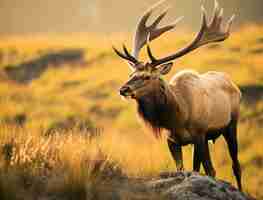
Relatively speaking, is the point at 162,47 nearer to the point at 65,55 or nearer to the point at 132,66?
the point at 65,55

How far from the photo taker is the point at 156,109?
6.60 metres

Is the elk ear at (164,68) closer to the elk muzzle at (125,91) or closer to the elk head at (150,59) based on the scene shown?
the elk head at (150,59)

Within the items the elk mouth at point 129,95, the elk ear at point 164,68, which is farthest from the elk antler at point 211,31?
the elk mouth at point 129,95

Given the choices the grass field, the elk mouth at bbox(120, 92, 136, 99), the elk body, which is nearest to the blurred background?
the grass field

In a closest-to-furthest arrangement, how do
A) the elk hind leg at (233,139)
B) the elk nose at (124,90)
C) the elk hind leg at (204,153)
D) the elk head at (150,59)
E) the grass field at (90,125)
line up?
the grass field at (90,125), the elk nose at (124,90), the elk head at (150,59), the elk hind leg at (204,153), the elk hind leg at (233,139)

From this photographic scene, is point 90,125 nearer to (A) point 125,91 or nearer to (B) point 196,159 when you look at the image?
(B) point 196,159

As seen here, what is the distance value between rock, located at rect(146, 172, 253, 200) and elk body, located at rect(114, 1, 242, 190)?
693 millimetres

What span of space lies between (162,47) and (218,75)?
36.2 feet

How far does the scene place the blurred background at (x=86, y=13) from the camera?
30234 millimetres

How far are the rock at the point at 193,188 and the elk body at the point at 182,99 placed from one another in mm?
693

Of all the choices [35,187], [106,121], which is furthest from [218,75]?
[106,121]

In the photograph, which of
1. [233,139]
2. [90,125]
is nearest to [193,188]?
[233,139]

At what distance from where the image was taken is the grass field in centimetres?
549

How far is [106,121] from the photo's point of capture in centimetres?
1370
